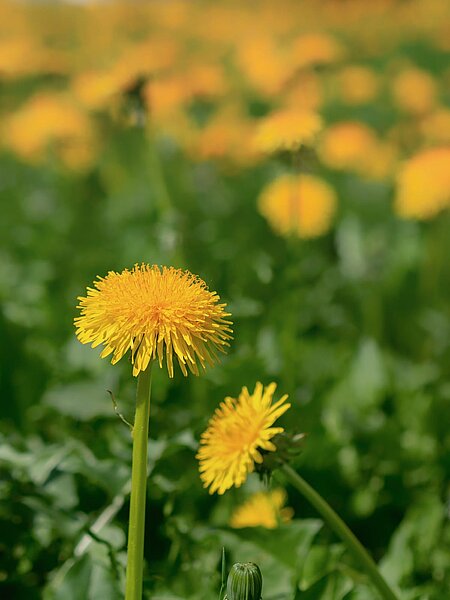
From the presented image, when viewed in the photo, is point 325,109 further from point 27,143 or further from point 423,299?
point 423,299

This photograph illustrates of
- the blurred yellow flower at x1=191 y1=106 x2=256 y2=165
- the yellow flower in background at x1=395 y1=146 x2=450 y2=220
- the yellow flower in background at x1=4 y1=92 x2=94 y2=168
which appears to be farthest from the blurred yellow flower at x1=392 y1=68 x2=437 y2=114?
the yellow flower in background at x1=395 y1=146 x2=450 y2=220

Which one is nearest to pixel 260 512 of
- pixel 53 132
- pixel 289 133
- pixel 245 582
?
pixel 245 582

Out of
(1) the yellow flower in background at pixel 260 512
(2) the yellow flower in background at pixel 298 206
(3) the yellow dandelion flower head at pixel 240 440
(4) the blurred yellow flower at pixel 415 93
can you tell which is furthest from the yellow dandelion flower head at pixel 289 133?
(4) the blurred yellow flower at pixel 415 93

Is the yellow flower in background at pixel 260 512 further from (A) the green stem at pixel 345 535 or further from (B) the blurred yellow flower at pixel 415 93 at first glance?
(B) the blurred yellow flower at pixel 415 93

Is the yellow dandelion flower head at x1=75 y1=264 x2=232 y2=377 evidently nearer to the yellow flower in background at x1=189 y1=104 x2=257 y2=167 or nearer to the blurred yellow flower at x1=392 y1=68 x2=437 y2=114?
the yellow flower in background at x1=189 y1=104 x2=257 y2=167

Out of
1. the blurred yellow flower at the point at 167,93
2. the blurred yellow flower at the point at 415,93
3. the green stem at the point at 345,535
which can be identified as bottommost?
the green stem at the point at 345,535

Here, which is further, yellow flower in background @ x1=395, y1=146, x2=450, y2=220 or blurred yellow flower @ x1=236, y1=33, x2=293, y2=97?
blurred yellow flower @ x1=236, y1=33, x2=293, y2=97

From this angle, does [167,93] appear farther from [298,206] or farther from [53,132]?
[298,206]
